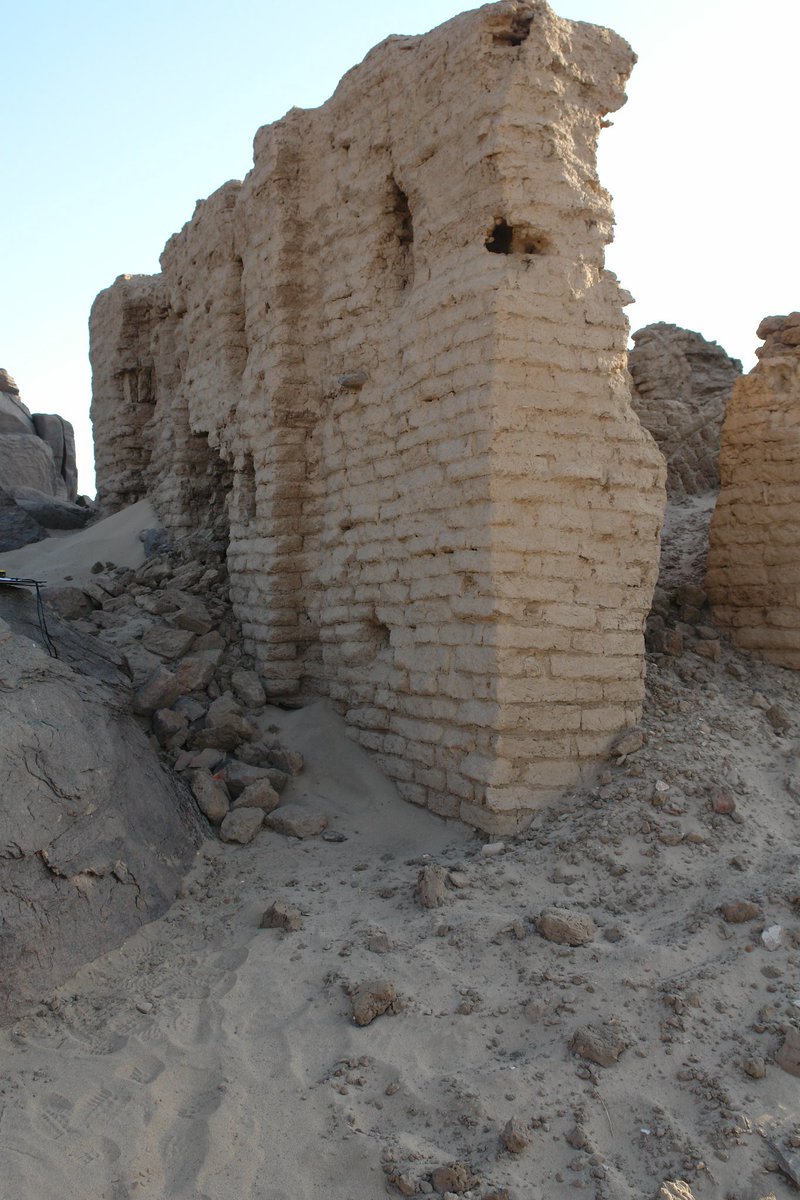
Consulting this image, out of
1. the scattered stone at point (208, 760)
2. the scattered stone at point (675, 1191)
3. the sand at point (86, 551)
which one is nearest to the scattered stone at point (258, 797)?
the scattered stone at point (208, 760)

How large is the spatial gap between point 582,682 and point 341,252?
3149 mm

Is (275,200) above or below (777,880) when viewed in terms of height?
above

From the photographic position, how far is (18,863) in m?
3.58

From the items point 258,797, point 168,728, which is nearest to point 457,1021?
point 258,797

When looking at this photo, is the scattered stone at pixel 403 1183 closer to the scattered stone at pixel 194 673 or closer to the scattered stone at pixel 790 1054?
the scattered stone at pixel 790 1054

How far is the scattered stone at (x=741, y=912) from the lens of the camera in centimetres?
357

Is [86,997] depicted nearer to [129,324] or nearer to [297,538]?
[297,538]

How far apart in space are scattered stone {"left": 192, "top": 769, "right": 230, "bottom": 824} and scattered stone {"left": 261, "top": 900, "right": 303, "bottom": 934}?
3.10ft

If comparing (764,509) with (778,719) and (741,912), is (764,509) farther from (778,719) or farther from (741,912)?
(741,912)

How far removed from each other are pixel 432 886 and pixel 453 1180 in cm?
144

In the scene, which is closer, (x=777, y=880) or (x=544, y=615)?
(x=777, y=880)

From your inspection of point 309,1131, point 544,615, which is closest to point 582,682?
point 544,615

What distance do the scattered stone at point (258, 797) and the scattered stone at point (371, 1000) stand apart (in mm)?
1758

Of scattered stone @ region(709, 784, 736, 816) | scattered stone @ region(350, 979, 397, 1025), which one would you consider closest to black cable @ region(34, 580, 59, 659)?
scattered stone @ region(350, 979, 397, 1025)
